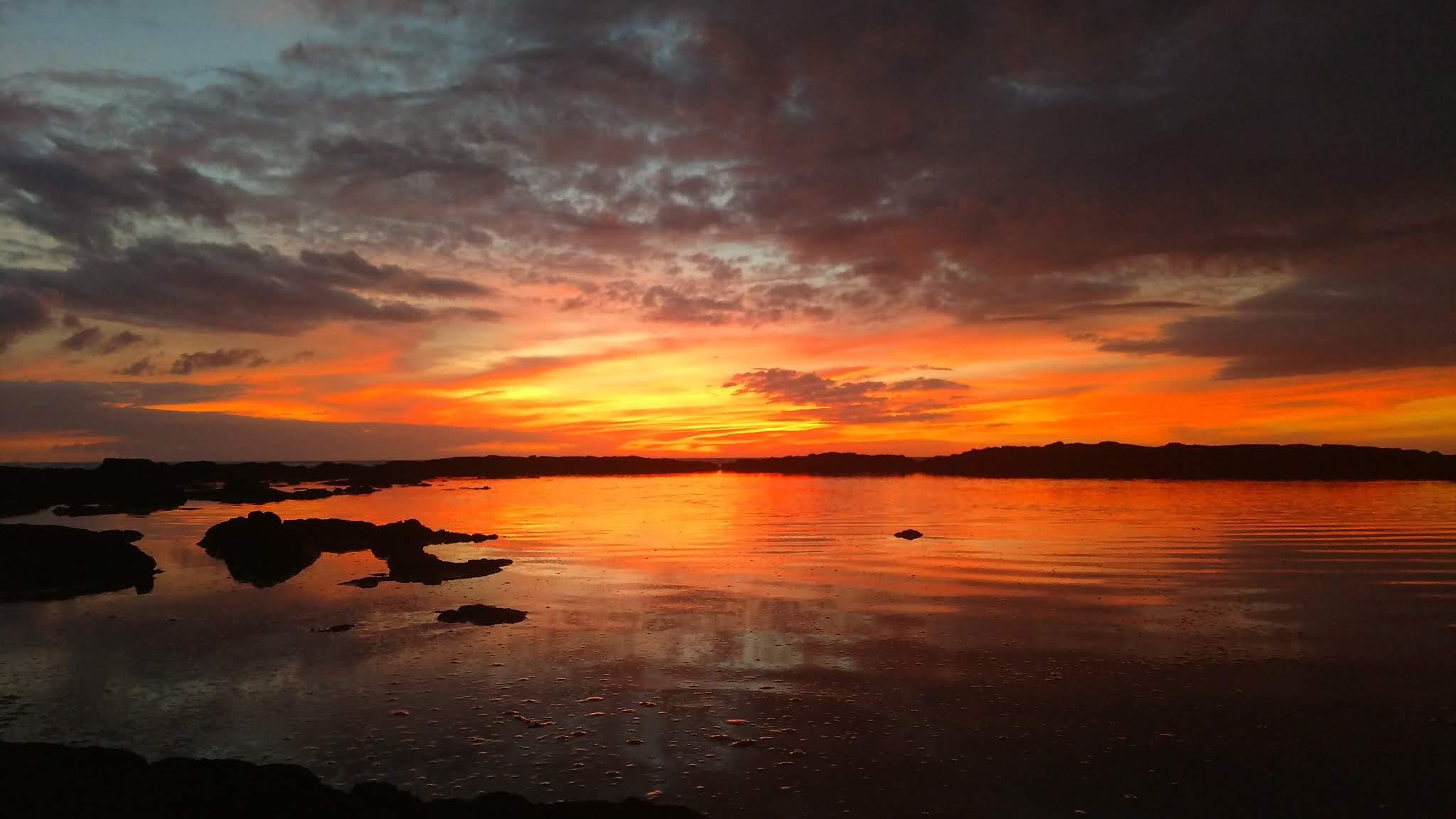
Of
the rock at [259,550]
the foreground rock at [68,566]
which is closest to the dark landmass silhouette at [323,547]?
the rock at [259,550]

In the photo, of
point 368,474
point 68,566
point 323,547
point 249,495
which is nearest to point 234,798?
point 68,566

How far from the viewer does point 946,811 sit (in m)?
11.3

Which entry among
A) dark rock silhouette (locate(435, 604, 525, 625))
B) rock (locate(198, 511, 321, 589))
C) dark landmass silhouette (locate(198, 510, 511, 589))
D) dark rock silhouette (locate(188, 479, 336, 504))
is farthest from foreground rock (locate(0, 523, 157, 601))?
dark rock silhouette (locate(188, 479, 336, 504))

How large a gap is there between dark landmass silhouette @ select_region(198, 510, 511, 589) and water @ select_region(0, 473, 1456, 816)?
146 cm

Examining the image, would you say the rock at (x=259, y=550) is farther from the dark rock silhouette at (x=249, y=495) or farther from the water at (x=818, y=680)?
the dark rock silhouette at (x=249, y=495)

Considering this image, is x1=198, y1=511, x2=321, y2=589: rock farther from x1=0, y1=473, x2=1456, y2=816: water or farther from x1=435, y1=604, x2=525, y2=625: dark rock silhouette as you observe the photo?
x1=435, y1=604, x2=525, y2=625: dark rock silhouette

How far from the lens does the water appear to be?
40.8 feet

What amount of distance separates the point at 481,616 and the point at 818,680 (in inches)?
456

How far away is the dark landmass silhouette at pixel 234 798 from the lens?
978 cm

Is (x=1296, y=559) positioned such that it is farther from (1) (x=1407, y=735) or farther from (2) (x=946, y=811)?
(2) (x=946, y=811)

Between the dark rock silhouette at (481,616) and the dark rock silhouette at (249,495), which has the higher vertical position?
the dark rock silhouette at (249,495)

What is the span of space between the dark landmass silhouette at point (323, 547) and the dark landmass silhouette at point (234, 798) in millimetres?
21240

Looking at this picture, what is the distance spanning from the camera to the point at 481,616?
24.0 m

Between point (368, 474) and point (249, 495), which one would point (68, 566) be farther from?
point (368, 474)
